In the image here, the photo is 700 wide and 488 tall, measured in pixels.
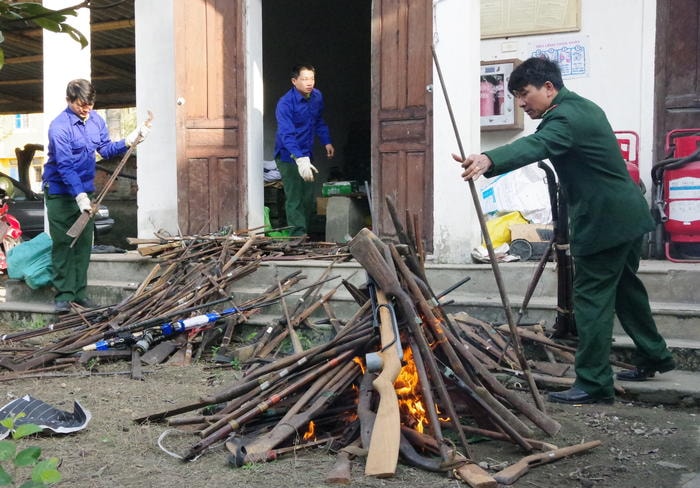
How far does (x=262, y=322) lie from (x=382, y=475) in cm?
354

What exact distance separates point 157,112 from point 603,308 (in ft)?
21.9

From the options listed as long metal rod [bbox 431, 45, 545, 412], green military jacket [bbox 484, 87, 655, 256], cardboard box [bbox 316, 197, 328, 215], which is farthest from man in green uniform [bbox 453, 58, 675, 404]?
cardboard box [bbox 316, 197, 328, 215]

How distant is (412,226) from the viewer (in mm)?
4707

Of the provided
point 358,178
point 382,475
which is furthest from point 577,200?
point 358,178

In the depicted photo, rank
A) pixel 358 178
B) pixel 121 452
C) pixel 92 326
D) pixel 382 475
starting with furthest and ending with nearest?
pixel 358 178 → pixel 92 326 → pixel 121 452 → pixel 382 475

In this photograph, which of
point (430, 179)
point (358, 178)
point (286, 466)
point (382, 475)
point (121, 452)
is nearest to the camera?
point (382, 475)

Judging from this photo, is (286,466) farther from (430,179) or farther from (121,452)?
(430,179)

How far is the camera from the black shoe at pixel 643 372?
514cm

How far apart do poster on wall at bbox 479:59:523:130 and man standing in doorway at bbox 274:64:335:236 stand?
6.49 feet

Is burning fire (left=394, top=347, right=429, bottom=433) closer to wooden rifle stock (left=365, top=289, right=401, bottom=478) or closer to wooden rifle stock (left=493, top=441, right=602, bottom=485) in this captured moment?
wooden rifle stock (left=365, top=289, right=401, bottom=478)

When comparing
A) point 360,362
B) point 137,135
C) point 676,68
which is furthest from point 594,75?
point 360,362

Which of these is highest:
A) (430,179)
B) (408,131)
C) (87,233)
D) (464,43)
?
(464,43)

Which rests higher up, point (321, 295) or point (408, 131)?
point (408, 131)

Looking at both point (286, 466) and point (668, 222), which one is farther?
point (668, 222)
